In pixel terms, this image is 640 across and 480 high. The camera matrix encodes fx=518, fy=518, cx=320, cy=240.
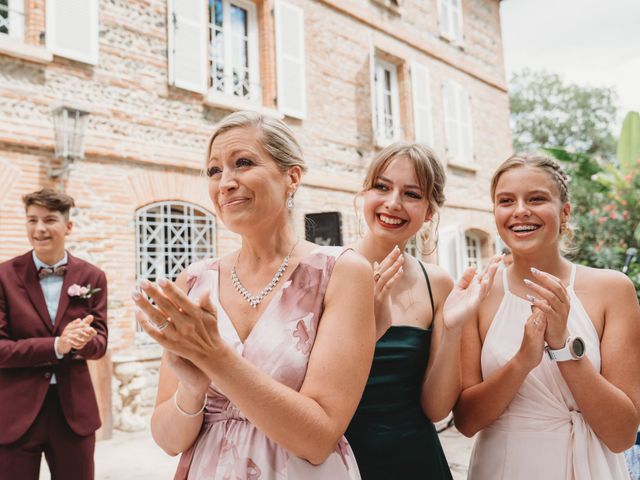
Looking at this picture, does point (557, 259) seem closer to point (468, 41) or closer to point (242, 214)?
point (242, 214)

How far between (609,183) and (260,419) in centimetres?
957

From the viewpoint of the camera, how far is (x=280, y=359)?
1.29 meters

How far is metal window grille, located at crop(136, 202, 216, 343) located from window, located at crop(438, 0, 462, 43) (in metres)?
7.69

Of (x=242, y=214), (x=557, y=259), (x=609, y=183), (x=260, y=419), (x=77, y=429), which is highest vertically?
(x=609, y=183)

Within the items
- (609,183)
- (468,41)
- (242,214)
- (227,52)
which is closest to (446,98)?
(468,41)

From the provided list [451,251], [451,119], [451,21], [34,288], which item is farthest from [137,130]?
[451,21]

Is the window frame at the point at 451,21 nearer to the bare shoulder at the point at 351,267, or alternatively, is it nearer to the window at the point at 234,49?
the window at the point at 234,49

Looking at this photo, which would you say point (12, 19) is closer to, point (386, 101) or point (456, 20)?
point (386, 101)

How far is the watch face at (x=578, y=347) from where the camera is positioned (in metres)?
1.60

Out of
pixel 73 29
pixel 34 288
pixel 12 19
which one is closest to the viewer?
pixel 34 288

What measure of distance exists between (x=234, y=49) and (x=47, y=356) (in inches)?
249

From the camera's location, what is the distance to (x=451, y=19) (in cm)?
1210

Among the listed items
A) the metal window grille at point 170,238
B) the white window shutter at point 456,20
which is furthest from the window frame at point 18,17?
the white window shutter at point 456,20

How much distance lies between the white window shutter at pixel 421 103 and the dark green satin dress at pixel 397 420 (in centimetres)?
923
